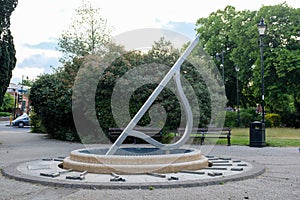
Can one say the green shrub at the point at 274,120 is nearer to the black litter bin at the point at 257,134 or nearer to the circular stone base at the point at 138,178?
the black litter bin at the point at 257,134

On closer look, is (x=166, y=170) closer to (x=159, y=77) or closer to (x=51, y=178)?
(x=51, y=178)

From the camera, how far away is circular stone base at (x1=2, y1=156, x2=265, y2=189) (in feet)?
22.4

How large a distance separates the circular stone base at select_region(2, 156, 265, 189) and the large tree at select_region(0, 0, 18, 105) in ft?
29.7

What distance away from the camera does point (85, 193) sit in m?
6.35

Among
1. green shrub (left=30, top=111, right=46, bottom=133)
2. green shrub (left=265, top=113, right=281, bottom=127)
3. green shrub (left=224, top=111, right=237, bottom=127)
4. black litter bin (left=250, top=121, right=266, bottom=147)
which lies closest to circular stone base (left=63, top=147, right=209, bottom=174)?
black litter bin (left=250, top=121, right=266, bottom=147)

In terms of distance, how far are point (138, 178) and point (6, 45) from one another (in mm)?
12914

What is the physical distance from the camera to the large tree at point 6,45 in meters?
16.9

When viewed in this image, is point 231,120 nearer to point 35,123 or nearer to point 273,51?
point 273,51

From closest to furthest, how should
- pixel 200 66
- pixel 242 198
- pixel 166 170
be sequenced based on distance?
pixel 242 198
pixel 166 170
pixel 200 66

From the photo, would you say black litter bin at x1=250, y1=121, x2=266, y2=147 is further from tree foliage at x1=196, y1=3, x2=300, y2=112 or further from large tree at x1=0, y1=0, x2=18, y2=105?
tree foliage at x1=196, y1=3, x2=300, y2=112

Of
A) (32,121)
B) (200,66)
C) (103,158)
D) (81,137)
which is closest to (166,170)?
(103,158)

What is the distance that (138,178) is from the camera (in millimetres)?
7605

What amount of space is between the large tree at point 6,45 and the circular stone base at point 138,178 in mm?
9047

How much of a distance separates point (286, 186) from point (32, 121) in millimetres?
24997
